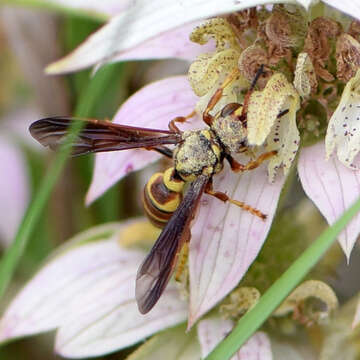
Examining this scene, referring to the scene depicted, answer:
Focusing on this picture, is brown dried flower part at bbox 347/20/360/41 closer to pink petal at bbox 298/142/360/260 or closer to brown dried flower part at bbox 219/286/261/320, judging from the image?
pink petal at bbox 298/142/360/260

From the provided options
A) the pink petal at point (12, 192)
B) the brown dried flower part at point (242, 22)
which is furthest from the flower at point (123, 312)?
the pink petal at point (12, 192)

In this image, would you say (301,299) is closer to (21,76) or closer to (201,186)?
(201,186)

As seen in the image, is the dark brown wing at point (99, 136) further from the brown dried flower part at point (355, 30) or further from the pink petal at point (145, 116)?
the brown dried flower part at point (355, 30)

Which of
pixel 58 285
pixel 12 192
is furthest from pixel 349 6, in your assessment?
pixel 12 192

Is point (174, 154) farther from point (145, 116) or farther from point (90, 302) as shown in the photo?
point (90, 302)

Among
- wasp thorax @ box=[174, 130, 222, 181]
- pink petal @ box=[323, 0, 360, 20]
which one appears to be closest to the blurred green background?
wasp thorax @ box=[174, 130, 222, 181]

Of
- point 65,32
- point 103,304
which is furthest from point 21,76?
point 103,304
